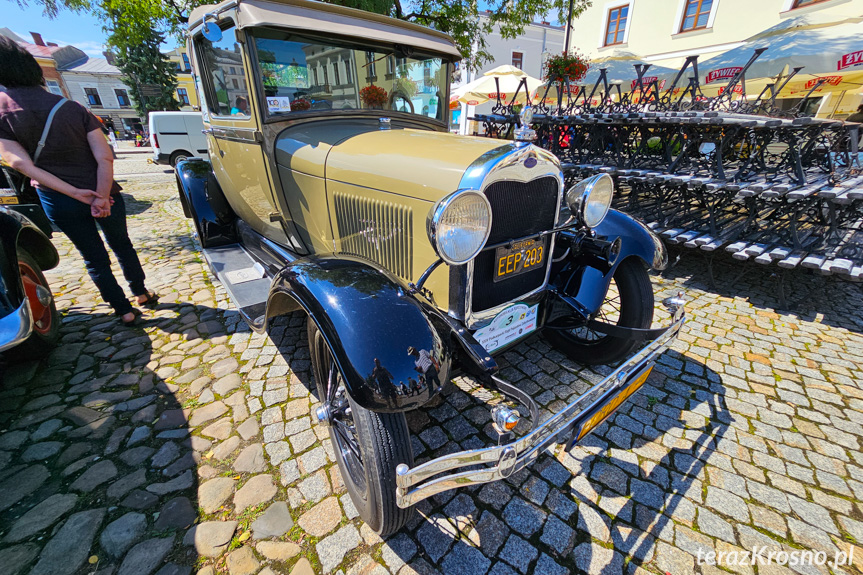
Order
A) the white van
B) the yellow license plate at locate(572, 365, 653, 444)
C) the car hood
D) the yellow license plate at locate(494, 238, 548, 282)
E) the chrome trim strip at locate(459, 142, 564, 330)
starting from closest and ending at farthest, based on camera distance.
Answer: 1. the yellow license plate at locate(572, 365, 653, 444)
2. the chrome trim strip at locate(459, 142, 564, 330)
3. the car hood
4. the yellow license plate at locate(494, 238, 548, 282)
5. the white van

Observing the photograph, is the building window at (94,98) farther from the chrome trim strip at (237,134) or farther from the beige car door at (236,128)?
the chrome trim strip at (237,134)

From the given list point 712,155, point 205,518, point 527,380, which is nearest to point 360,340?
point 205,518

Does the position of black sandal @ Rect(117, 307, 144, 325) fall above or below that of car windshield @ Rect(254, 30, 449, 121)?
below

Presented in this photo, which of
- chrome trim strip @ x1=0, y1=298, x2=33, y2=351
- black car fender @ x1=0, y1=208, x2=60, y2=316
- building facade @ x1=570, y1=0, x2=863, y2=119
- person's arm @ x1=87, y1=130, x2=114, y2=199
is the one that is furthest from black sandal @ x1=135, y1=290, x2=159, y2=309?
building facade @ x1=570, y1=0, x2=863, y2=119

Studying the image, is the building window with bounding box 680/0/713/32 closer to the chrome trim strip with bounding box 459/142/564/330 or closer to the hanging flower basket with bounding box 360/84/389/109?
the hanging flower basket with bounding box 360/84/389/109

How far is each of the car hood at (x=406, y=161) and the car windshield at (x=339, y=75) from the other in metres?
0.55

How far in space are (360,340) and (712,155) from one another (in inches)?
289

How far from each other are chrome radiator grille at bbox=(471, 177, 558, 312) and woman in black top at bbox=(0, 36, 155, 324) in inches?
121

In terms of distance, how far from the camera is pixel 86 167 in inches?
117

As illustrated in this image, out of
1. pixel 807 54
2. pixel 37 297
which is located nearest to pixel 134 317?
pixel 37 297

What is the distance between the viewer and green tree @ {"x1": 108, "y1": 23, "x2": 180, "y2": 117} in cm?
2344

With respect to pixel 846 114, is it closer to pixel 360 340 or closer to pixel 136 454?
pixel 360 340

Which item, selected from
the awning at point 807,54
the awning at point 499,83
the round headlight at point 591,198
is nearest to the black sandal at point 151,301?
the round headlight at point 591,198

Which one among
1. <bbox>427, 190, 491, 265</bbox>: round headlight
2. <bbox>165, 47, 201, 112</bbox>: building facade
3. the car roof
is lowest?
<bbox>427, 190, 491, 265</bbox>: round headlight
